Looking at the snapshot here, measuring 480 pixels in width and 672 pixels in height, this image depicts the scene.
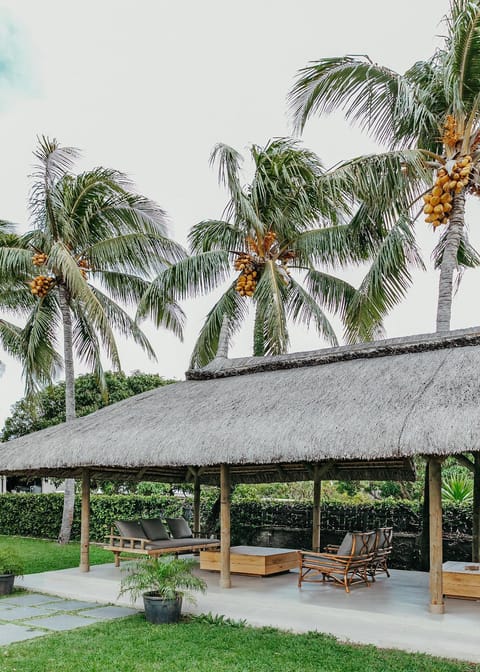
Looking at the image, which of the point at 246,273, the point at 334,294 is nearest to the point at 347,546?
the point at 334,294

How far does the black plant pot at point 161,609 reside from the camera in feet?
23.2

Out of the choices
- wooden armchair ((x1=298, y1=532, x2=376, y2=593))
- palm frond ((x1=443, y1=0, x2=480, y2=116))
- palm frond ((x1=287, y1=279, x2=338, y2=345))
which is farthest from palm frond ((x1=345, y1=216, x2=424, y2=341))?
wooden armchair ((x1=298, y1=532, x2=376, y2=593))

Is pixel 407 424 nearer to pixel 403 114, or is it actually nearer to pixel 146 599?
pixel 146 599

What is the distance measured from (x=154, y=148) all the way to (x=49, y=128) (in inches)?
145

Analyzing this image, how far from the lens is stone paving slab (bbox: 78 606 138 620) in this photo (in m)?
7.62

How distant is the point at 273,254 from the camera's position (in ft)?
47.0

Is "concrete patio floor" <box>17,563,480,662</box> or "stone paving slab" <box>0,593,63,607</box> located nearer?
"concrete patio floor" <box>17,563,480,662</box>

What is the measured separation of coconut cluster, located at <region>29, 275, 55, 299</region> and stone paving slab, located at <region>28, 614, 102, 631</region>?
367 inches

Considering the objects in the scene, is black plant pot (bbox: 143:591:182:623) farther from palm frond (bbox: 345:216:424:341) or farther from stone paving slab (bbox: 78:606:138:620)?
palm frond (bbox: 345:216:424:341)

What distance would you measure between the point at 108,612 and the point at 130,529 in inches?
91.7

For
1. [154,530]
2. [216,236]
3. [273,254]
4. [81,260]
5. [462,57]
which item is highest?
[462,57]

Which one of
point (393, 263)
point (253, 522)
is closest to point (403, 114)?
point (393, 263)

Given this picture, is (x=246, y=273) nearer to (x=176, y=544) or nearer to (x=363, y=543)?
(x=176, y=544)

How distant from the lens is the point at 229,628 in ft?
22.7
